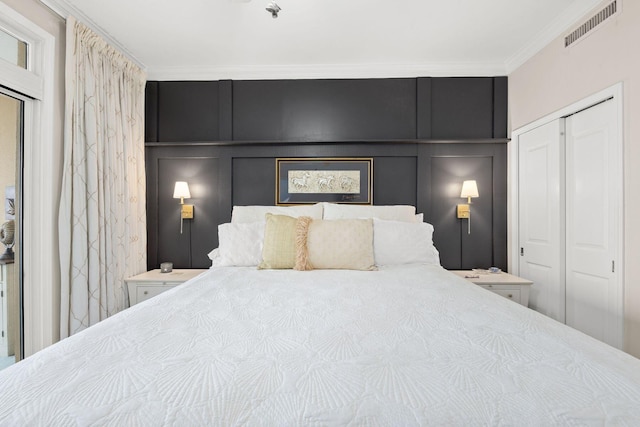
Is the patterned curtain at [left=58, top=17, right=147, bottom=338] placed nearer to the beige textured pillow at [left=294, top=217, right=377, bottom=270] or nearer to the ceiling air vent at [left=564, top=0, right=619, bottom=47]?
the beige textured pillow at [left=294, top=217, right=377, bottom=270]

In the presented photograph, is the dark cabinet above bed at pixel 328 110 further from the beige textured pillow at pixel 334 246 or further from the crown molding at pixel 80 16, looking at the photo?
the beige textured pillow at pixel 334 246

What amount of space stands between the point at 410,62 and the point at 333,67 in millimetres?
743

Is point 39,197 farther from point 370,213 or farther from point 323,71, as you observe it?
point 323,71

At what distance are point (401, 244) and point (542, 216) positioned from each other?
52.2 inches

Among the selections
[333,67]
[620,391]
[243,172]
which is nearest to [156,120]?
[243,172]

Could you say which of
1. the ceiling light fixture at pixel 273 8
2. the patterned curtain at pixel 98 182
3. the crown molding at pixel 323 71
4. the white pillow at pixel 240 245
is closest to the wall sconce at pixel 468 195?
the crown molding at pixel 323 71

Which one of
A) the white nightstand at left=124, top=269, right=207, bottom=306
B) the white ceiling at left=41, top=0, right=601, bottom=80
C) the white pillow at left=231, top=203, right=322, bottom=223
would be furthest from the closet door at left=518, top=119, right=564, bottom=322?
the white nightstand at left=124, top=269, right=207, bottom=306

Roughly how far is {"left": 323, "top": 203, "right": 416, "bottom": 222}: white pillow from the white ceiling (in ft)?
4.52

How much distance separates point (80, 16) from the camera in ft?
8.09

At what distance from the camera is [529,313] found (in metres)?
1.33

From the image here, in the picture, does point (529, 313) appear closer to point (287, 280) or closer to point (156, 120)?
point (287, 280)

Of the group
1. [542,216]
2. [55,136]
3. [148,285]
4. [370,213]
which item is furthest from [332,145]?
[55,136]

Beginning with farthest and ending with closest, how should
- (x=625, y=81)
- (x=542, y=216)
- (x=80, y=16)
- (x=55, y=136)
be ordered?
(x=542, y=216) < (x=80, y=16) < (x=55, y=136) < (x=625, y=81)

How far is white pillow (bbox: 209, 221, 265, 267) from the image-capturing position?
2.54 metres
